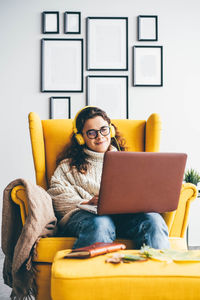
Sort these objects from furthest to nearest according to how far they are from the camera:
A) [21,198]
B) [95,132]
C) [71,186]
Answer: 1. [95,132]
2. [71,186]
3. [21,198]

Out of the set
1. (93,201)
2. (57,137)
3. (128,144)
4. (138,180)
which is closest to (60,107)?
(57,137)

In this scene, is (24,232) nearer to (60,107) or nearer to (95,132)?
(95,132)

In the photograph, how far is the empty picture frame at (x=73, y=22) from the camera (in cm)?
274

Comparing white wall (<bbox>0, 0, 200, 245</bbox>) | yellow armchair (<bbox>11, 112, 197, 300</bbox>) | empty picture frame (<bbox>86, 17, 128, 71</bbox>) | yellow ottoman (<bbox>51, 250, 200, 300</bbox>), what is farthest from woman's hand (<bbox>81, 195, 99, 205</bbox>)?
empty picture frame (<bbox>86, 17, 128, 71</bbox>)

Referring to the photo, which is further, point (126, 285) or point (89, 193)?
point (89, 193)

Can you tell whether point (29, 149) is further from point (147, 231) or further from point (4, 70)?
point (147, 231)

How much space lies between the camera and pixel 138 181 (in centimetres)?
125

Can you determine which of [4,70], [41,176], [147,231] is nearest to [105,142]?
[41,176]

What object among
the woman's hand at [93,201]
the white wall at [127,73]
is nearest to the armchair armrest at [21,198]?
the woman's hand at [93,201]

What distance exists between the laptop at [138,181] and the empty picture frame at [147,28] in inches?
69.1

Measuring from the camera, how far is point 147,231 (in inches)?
54.1

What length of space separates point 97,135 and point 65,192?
0.38 meters

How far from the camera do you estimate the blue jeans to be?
1.33m

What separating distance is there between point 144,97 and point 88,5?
0.88m
